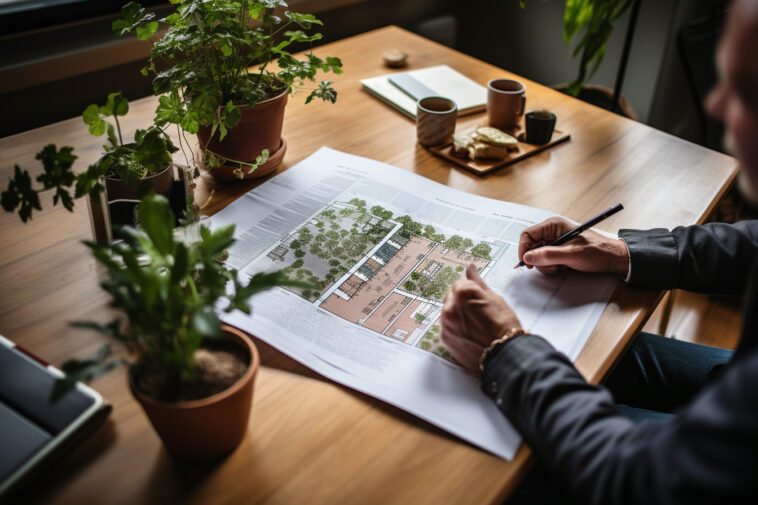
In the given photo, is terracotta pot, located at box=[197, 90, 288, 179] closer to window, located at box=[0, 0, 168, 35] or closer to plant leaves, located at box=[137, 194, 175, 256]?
plant leaves, located at box=[137, 194, 175, 256]

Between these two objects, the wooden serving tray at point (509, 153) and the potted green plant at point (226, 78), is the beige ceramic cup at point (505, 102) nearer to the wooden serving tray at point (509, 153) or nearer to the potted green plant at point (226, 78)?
the wooden serving tray at point (509, 153)

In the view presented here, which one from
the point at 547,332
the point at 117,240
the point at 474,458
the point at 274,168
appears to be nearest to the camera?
the point at 474,458

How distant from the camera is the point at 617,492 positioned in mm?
521

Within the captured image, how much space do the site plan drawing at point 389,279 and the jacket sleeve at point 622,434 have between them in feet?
0.13

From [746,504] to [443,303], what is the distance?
1.37ft

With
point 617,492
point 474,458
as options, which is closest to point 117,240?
point 474,458

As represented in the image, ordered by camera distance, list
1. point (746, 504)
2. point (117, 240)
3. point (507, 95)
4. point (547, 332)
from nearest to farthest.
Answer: point (746, 504) < point (547, 332) < point (117, 240) < point (507, 95)

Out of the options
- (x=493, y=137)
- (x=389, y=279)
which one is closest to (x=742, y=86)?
(x=389, y=279)

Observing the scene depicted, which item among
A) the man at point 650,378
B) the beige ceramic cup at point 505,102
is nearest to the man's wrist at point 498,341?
the man at point 650,378

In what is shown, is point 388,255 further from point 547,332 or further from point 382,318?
Result: point 547,332

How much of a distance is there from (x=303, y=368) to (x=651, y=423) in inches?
15.4

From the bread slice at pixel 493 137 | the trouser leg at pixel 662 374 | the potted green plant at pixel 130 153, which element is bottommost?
the trouser leg at pixel 662 374

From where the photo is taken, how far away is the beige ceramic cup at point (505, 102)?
46.0 inches

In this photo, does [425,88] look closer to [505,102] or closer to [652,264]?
[505,102]
